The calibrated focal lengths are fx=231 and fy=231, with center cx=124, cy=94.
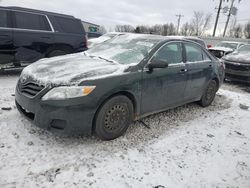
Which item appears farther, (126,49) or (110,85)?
(126,49)

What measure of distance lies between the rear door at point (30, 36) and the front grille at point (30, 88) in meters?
3.51

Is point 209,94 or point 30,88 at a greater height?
point 30,88

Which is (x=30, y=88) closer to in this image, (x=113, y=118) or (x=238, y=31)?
(x=113, y=118)

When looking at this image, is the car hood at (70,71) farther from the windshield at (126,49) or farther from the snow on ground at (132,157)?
the snow on ground at (132,157)

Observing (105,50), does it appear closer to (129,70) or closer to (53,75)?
(129,70)

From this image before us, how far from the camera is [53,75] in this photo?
10.7 ft

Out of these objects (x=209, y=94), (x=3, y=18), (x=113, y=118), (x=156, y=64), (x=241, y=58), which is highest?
(x=3, y=18)

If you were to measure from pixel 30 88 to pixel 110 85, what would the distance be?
1.15 metres

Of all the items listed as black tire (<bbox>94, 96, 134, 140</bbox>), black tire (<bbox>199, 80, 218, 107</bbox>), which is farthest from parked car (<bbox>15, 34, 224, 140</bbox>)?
black tire (<bbox>199, 80, 218, 107</bbox>)

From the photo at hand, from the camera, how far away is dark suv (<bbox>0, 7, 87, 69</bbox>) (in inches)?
249

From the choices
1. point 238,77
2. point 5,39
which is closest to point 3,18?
point 5,39

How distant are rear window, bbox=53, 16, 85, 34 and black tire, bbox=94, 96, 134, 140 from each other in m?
4.70

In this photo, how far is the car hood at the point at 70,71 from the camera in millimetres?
3133

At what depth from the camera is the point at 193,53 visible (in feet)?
16.3
